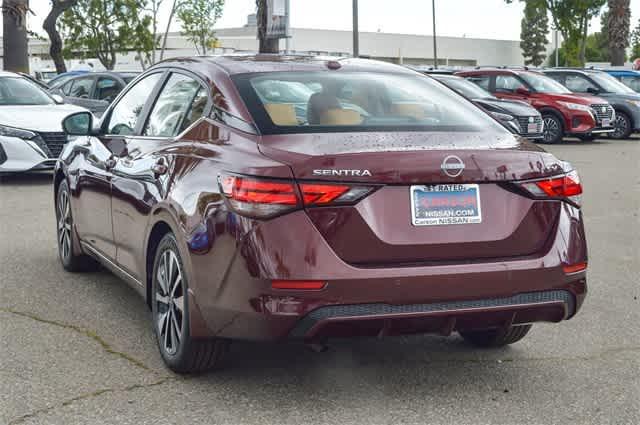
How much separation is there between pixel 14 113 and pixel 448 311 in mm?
11202

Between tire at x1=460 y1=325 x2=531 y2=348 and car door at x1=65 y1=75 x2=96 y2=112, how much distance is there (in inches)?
628

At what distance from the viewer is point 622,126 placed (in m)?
25.7

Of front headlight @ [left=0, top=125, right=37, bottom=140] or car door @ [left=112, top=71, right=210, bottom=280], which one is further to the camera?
front headlight @ [left=0, top=125, right=37, bottom=140]

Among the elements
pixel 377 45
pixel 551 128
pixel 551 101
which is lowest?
pixel 551 128

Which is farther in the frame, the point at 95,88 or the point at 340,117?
the point at 95,88

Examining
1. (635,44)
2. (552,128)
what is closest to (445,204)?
(552,128)

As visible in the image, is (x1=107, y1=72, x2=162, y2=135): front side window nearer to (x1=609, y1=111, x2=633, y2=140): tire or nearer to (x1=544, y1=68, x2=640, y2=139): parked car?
(x1=544, y1=68, x2=640, y2=139): parked car

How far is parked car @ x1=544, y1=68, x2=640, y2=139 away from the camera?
25281 millimetres

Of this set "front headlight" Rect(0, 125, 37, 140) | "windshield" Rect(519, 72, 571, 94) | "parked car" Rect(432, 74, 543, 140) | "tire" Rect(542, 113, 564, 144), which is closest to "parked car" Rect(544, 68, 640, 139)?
"windshield" Rect(519, 72, 571, 94)

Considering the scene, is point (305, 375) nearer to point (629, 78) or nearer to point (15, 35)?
point (15, 35)

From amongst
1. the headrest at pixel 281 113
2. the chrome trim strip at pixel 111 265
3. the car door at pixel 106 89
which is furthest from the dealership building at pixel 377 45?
the headrest at pixel 281 113

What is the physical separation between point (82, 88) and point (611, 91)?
13.0m

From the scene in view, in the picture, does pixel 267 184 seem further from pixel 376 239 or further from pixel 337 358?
pixel 337 358

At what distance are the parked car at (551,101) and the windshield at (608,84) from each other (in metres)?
1.44
